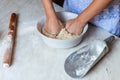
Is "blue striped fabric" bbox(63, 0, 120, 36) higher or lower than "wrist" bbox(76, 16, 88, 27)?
lower

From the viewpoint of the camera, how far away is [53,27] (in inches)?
32.3

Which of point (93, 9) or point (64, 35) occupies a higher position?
point (93, 9)

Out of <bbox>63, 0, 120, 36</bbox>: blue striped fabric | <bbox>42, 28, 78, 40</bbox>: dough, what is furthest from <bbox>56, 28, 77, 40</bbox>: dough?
<bbox>63, 0, 120, 36</bbox>: blue striped fabric

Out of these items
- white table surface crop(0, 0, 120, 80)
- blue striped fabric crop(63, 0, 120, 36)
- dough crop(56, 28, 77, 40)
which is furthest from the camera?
blue striped fabric crop(63, 0, 120, 36)

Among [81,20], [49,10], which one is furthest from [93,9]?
[49,10]

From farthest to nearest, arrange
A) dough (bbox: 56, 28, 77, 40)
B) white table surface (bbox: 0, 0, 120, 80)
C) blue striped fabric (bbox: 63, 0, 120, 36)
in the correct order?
blue striped fabric (bbox: 63, 0, 120, 36)
dough (bbox: 56, 28, 77, 40)
white table surface (bbox: 0, 0, 120, 80)

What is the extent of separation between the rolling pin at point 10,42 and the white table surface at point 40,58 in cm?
2

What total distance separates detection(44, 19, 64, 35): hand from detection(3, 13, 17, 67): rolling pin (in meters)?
0.13

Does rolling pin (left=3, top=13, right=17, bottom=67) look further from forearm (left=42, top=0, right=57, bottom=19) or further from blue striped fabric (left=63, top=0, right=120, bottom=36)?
blue striped fabric (left=63, top=0, right=120, bottom=36)

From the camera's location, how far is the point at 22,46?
80 centimetres

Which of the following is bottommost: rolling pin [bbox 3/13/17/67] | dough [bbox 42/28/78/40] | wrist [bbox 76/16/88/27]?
rolling pin [bbox 3/13/17/67]

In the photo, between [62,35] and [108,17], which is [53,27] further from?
[108,17]

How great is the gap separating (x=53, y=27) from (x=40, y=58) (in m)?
0.13

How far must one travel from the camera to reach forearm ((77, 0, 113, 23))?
2.47ft
